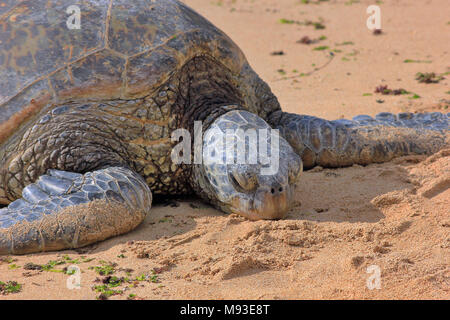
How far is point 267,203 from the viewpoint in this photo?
324 cm

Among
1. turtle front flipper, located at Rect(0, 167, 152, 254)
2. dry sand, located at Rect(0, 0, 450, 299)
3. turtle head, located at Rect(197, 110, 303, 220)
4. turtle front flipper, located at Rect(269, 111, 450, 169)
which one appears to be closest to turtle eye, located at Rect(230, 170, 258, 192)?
turtle head, located at Rect(197, 110, 303, 220)

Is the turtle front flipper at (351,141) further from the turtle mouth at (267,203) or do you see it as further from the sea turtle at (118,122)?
the turtle mouth at (267,203)

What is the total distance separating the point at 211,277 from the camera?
2.62 meters

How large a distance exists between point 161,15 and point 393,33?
6711 mm

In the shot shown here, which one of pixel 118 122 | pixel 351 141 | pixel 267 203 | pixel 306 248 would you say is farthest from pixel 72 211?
pixel 351 141

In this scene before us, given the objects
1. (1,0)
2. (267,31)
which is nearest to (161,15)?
(1,0)

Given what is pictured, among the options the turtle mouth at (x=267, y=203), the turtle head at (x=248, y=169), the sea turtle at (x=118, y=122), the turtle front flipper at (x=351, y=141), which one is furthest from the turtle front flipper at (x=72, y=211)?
the turtle front flipper at (x=351, y=141)

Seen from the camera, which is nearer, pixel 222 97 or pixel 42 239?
pixel 42 239

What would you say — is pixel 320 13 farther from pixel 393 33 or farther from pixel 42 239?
pixel 42 239

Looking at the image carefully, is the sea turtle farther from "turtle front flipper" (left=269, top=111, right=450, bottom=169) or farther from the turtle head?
"turtle front flipper" (left=269, top=111, right=450, bottom=169)

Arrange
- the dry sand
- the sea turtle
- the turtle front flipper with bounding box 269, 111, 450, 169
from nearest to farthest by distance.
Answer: the dry sand → the sea turtle → the turtle front flipper with bounding box 269, 111, 450, 169

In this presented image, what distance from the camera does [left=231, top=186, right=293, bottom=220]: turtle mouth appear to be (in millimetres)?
3238

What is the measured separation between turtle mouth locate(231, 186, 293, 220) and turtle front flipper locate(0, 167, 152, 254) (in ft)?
2.03

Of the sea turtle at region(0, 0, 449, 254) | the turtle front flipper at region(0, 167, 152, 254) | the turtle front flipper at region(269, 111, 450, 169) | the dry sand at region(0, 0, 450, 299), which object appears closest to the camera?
the dry sand at region(0, 0, 450, 299)
